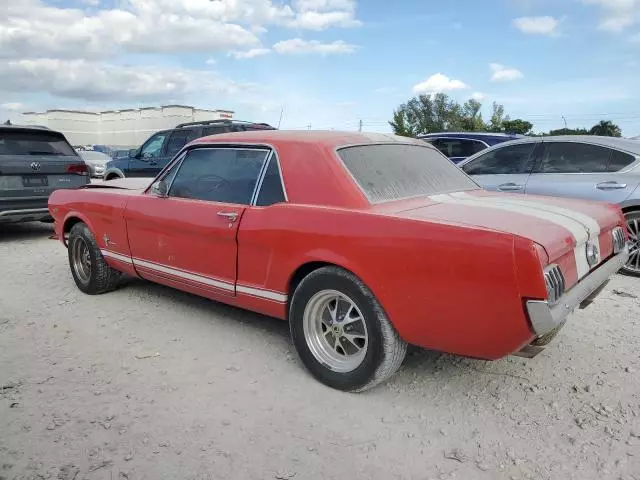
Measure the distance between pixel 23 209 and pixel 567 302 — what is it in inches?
289

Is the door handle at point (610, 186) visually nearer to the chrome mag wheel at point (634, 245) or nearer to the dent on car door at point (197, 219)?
the chrome mag wheel at point (634, 245)

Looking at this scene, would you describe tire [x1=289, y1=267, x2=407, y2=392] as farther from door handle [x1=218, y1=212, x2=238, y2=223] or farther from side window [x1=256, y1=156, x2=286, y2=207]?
door handle [x1=218, y1=212, x2=238, y2=223]

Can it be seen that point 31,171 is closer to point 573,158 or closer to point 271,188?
point 271,188

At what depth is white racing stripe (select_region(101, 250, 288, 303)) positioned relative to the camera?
3391 mm

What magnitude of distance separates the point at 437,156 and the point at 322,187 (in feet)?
4.53

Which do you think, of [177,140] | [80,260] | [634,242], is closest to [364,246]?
[80,260]

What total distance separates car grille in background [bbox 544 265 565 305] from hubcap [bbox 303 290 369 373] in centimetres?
100

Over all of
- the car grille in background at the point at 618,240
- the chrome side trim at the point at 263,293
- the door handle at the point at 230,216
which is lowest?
the chrome side trim at the point at 263,293

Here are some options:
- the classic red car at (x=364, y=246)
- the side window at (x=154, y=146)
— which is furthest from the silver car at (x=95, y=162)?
the classic red car at (x=364, y=246)

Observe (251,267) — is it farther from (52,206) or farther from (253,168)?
(52,206)

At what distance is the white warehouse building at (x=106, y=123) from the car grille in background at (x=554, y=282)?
46767 millimetres

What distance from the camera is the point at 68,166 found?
8.09 metres

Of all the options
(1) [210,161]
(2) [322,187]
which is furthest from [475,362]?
(1) [210,161]

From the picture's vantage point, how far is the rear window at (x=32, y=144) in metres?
7.52
